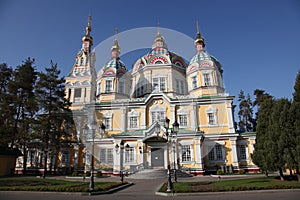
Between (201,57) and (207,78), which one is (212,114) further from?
(201,57)

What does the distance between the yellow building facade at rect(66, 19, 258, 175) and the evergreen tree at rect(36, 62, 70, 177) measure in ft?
10.2

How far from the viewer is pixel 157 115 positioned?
2905 cm

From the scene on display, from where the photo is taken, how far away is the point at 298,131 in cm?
1214

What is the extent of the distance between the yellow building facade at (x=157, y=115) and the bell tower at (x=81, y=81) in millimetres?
170

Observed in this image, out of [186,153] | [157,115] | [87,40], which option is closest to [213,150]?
[186,153]

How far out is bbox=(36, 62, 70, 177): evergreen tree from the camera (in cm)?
2622

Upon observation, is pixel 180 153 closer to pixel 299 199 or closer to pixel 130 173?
pixel 130 173

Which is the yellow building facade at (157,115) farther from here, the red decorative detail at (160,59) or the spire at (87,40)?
the spire at (87,40)

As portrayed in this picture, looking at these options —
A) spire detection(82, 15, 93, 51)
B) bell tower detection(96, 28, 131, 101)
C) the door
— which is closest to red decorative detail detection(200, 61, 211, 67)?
bell tower detection(96, 28, 131, 101)

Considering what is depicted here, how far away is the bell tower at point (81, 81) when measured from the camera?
115ft

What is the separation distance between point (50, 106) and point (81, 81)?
9864mm

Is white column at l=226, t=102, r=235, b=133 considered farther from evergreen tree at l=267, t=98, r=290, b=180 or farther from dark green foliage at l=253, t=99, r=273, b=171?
evergreen tree at l=267, t=98, r=290, b=180

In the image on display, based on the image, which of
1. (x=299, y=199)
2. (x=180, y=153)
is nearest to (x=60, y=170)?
(x=180, y=153)

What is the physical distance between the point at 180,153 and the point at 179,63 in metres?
16.4
